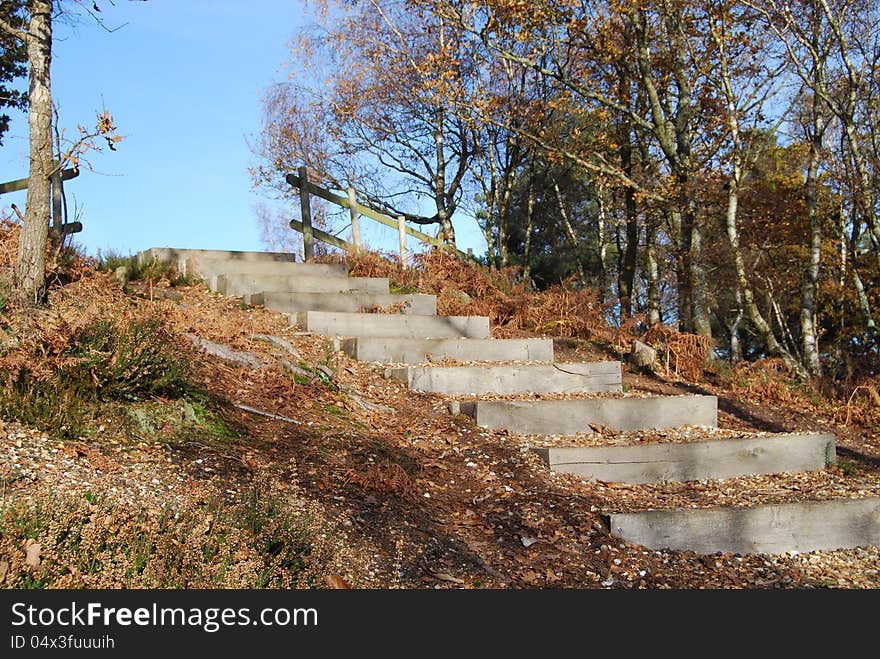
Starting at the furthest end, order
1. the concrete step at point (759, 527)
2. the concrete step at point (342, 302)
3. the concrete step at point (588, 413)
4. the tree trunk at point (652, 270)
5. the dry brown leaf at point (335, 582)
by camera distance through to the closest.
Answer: the tree trunk at point (652, 270) → the concrete step at point (342, 302) → the concrete step at point (588, 413) → the concrete step at point (759, 527) → the dry brown leaf at point (335, 582)

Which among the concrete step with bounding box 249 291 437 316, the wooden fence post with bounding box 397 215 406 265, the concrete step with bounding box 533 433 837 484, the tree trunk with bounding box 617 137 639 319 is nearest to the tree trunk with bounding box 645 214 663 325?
the tree trunk with bounding box 617 137 639 319

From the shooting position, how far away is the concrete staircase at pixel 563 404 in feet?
16.5

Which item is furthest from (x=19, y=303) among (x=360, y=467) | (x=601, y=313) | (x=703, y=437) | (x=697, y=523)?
(x=601, y=313)

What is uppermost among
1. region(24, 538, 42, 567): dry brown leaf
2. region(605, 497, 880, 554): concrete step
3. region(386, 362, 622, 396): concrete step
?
region(386, 362, 622, 396): concrete step

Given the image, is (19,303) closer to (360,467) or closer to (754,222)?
(360,467)

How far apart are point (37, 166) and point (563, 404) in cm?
484

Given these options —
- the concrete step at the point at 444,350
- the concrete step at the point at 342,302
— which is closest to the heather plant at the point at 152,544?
the concrete step at the point at 444,350

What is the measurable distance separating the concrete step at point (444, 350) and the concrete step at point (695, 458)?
94.2 inches

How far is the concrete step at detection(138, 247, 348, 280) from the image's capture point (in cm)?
969

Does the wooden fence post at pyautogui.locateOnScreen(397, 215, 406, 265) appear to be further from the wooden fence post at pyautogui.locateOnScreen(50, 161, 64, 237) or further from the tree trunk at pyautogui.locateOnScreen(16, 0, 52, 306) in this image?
the tree trunk at pyautogui.locateOnScreen(16, 0, 52, 306)

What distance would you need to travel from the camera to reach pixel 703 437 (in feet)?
22.1

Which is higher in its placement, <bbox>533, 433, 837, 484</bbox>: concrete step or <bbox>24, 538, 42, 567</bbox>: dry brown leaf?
<bbox>24, 538, 42, 567</bbox>: dry brown leaf

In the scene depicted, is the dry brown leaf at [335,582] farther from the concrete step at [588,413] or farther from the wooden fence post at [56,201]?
the wooden fence post at [56,201]

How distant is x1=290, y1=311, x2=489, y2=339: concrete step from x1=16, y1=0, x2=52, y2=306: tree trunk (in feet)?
9.13
